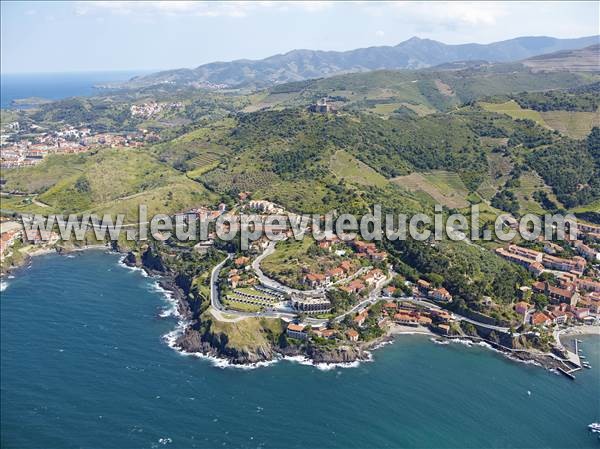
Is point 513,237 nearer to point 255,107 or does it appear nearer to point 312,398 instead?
point 312,398

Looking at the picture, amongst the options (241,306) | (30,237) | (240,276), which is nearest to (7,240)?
(30,237)

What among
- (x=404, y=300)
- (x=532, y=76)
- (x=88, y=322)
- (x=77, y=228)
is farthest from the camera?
(x=532, y=76)

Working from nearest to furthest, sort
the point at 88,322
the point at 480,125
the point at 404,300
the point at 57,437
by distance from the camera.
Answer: the point at 57,437 < the point at 88,322 < the point at 404,300 < the point at 480,125

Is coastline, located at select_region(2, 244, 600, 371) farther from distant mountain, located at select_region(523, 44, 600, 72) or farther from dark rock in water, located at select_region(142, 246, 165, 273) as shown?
distant mountain, located at select_region(523, 44, 600, 72)

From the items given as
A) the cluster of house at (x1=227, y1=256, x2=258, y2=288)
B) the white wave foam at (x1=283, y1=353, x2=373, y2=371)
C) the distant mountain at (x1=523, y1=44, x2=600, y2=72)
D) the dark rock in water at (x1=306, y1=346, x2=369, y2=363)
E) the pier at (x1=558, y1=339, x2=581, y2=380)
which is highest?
the distant mountain at (x1=523, y1=44, x2=600, y2=72)

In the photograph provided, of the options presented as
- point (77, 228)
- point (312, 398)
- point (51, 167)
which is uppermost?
point (51, 167)

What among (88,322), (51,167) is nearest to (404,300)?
(88,322)

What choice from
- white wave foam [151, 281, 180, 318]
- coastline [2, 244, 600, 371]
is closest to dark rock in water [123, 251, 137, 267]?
white wave foam [151, 281, 180, 318]
